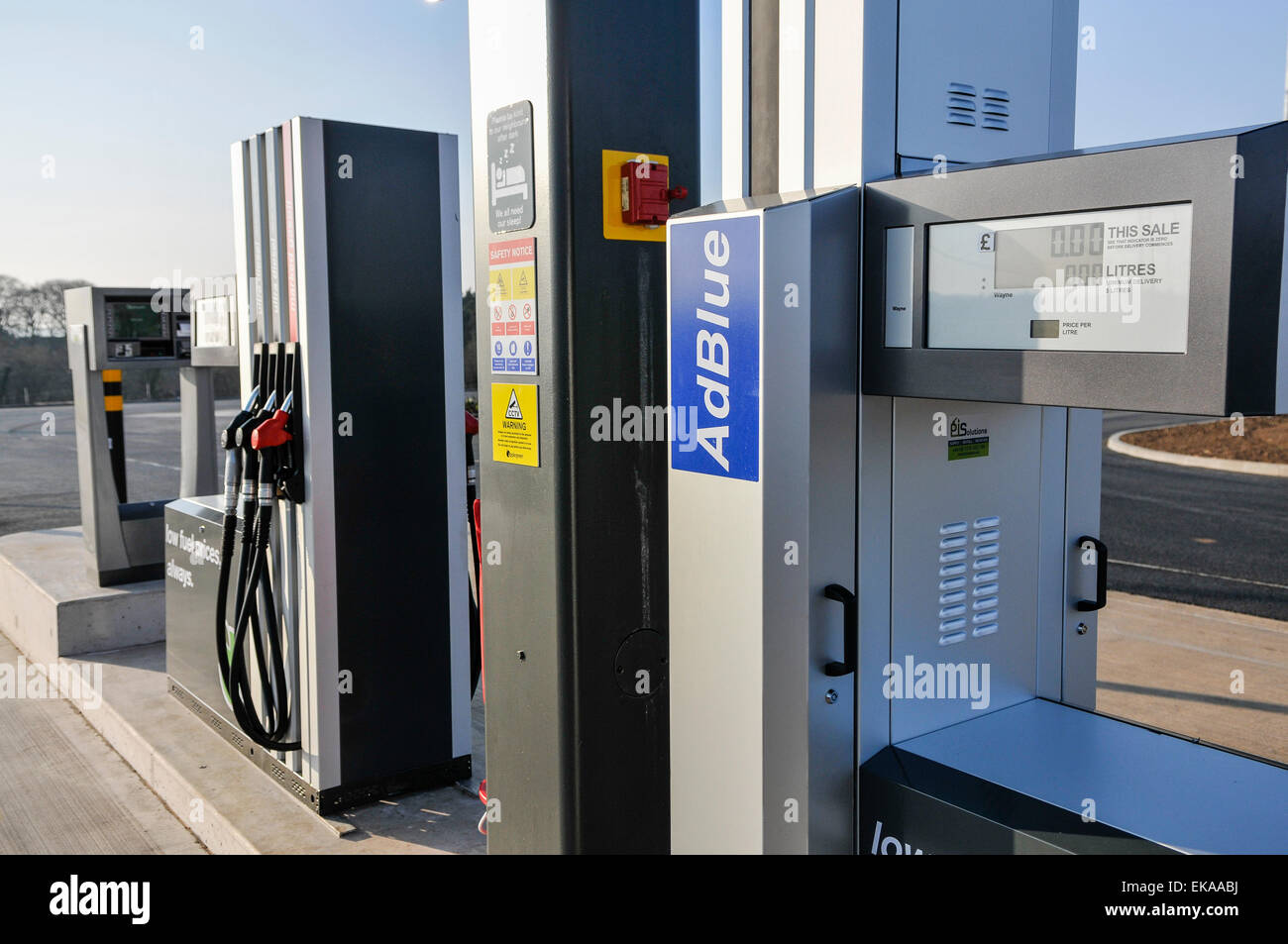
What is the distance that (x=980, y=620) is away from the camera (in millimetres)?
2039

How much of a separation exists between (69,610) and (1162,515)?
32.4ft

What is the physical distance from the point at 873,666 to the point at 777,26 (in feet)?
3.68

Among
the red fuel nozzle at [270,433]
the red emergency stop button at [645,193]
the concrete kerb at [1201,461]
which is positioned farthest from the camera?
the concrete kerb at [1201,461]

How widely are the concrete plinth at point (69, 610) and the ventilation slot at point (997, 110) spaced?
5.90 meters

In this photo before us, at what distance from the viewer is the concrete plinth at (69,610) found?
20.5 feet

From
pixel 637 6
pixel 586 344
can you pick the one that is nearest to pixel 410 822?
pixel 586 344

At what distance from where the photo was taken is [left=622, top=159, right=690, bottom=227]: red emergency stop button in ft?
7.83

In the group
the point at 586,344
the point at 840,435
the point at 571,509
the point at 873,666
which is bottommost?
the point at 873,666

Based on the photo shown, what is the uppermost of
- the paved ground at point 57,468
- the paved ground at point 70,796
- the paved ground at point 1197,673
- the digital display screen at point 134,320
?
the digital display screen at point 134,320

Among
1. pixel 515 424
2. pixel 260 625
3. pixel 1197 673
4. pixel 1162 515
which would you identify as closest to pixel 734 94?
pixel 515 424

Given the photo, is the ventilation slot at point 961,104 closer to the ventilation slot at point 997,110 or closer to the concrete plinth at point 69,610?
→ the ventilation slot at point 997,110

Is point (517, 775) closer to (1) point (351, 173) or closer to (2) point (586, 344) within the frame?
(2) point (586, 344)

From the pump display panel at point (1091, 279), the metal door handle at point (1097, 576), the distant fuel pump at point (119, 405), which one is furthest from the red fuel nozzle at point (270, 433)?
the distant fuel pump at point (119, 405)

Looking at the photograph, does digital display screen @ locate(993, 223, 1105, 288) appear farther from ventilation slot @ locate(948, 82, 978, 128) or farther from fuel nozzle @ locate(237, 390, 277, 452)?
fuel nozzle @ locate(237, 390, 277, 452)
